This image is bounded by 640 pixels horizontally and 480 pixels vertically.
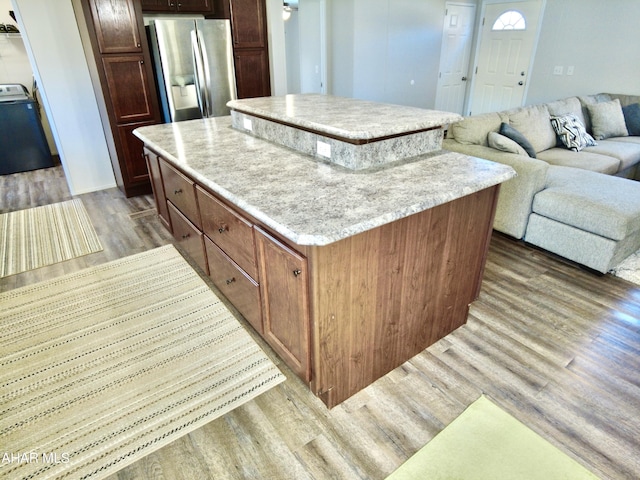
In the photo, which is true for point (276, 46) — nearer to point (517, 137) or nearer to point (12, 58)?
point (517, 137)

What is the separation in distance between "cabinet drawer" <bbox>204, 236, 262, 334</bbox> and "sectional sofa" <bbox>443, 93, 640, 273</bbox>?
6.96ft

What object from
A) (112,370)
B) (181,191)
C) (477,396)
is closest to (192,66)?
(181,191)

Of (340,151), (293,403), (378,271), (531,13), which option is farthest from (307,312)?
(531,13)

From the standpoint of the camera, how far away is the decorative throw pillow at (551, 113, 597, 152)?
3.77 metres

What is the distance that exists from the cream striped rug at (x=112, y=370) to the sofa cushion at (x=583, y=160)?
10.4 feet

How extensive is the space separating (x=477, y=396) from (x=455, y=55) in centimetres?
627

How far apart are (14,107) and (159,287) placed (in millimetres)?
3976

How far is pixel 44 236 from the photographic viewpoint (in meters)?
3.35

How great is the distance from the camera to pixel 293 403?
1.73 meters

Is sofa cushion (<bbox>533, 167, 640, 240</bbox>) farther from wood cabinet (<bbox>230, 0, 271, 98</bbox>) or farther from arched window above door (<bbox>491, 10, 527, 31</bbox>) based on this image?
arched window above door (<bbox>491, 10, 527, 31</bbox>)

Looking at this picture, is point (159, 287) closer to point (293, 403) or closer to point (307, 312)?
point (293, 403)

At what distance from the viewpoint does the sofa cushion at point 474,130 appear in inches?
125

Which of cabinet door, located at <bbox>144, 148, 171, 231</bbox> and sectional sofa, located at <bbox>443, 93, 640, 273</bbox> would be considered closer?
sectional sofa, located at <bbox>443, 93, 640, 273</bbox>

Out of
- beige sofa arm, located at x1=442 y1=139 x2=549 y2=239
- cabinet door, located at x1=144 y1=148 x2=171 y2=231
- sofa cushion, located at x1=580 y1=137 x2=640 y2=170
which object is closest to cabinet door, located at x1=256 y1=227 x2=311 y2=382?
cabinet door, located at x1=144 y1=148 x2=171 y2=231
